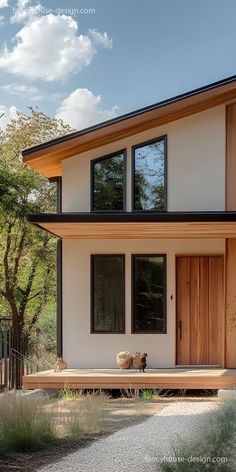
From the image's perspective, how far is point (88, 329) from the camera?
1256 cm

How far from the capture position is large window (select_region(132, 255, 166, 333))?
41.1 ft

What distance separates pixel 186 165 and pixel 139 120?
1314 mm

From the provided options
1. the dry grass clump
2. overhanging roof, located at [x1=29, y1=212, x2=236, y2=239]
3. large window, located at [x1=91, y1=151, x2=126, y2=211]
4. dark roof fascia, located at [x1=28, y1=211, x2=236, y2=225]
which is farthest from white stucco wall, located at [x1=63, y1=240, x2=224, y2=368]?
the dry grass clump

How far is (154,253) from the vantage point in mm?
12555

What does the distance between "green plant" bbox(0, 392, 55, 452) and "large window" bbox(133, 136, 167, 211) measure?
618cm

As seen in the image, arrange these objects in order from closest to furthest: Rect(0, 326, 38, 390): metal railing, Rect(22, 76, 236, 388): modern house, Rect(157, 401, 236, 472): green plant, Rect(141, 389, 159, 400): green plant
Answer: Rect(157, 401, 236, 472): green plant, Rect(141, 389, 159, 400): green plant, Rect(22, 76, 236, 388): modern house, Rect(0, 326, 38, 390): metal railing

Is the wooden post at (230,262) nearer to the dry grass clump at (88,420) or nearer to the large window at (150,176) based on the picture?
the large window at (150,176)

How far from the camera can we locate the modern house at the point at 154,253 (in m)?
12.4

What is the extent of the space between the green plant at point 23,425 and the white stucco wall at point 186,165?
614 centimetres

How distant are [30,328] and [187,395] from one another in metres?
11.6

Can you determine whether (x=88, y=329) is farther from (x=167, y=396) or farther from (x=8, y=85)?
(x=8, y=85)

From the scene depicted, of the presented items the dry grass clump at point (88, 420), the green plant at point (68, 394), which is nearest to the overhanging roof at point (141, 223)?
the green plant at point (68, 394)

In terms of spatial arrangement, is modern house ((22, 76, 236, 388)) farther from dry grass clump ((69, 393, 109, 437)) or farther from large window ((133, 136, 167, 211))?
dry grass clump ((69, 393, 109, 437))

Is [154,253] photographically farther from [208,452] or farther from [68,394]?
[208,452]
